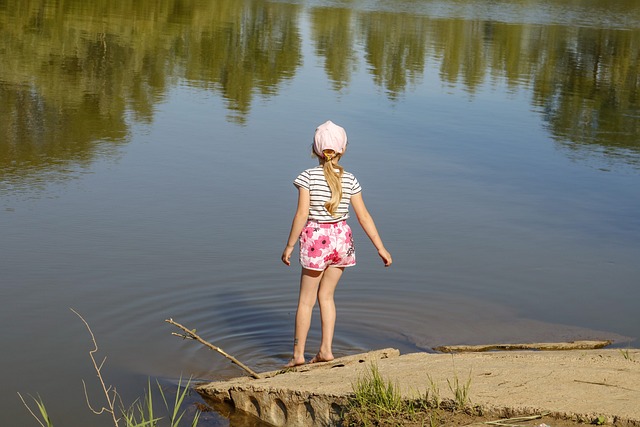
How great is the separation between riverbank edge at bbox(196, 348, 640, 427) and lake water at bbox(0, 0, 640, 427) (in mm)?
258

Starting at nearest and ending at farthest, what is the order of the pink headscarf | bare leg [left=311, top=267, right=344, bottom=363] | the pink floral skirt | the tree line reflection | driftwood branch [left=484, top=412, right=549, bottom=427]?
driftwood branch [left=484, top=412, right=549, bottom=427]
the pink headscarf
the pink floral skirt
bare leg [left=311, top=267, right=344, bottom=363]
the tree line reflection

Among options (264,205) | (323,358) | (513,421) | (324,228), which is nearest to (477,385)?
(513,421)

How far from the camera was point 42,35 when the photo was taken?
22.8 metres

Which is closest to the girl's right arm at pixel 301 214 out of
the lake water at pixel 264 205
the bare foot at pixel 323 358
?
the bare foot at pixel 323 358

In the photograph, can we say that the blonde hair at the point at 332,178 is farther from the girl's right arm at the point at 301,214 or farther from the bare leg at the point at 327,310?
the bare leg at the point at 327,310

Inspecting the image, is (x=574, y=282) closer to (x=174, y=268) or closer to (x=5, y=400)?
(x=174, y=268)

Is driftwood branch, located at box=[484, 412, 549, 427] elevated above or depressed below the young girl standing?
below

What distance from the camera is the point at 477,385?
17.1 feet

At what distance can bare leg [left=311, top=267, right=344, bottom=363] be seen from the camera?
6.35 metres

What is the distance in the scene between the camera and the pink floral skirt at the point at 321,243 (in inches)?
246

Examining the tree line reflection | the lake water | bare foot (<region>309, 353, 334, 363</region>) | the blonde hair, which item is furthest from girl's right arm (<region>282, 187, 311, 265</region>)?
the tree line reflection

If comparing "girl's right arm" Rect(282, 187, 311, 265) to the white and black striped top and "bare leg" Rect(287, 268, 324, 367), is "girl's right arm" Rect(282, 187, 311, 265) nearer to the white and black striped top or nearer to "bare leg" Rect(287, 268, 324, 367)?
the white and black striped top

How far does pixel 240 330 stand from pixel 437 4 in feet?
128

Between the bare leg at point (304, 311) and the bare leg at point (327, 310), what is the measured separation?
0.04 m
